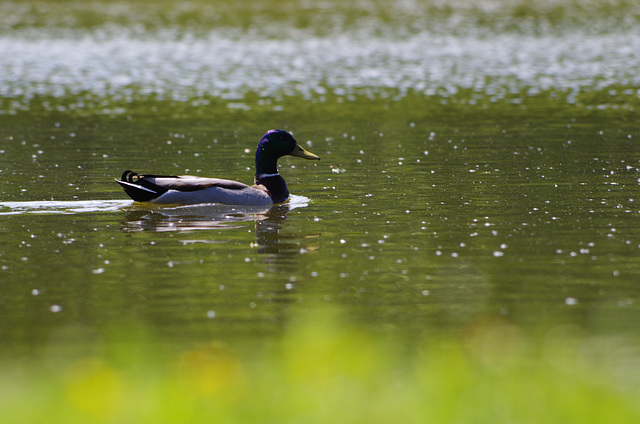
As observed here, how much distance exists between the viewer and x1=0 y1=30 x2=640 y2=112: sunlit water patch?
39.4 meters

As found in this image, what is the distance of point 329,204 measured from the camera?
1791 centimetres

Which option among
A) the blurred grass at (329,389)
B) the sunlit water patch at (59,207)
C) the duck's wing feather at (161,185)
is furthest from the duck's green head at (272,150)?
the blurred grass at (329,389)

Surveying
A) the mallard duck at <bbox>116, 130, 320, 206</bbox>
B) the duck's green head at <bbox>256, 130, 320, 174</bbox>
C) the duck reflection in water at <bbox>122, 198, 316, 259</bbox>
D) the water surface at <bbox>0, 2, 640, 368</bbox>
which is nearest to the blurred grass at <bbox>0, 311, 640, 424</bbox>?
the water surface at <bbox>0, 2, 640, 368</bbox>

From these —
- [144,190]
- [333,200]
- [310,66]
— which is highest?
[144,190]

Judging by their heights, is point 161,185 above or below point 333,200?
above

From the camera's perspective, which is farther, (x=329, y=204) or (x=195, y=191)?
(x=329, y=204)

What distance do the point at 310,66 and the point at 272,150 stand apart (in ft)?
98.8

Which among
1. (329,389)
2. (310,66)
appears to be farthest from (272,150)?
(310,66)

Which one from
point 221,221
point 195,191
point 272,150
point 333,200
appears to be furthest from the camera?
point 272,150

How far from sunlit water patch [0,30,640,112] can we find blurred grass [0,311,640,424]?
1090 inches

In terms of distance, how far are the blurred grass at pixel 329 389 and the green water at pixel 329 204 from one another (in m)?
0.68

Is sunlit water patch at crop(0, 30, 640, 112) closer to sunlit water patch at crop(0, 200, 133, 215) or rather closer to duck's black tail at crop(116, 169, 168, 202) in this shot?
sunlit water patch at crop(0, 200, 133, 215)

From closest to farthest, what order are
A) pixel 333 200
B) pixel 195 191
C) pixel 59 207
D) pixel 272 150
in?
pixel 59 207 → pixel 195 191 → pixel 333 200 → pixel 272 150

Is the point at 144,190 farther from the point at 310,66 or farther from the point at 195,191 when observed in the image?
the point at 310,66
